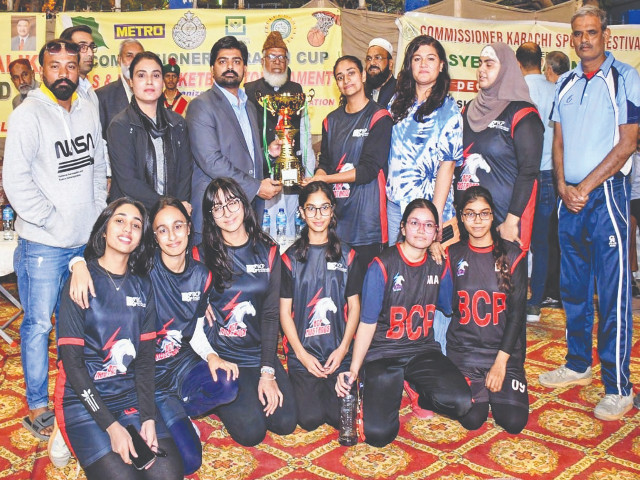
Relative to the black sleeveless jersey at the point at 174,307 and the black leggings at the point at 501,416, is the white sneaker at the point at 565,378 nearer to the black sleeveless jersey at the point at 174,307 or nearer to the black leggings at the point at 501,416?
the black leggings at the point at 501,416

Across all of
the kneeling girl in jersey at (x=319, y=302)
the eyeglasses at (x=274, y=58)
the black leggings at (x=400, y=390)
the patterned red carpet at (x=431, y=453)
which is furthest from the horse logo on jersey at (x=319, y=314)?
the eyeglasses at (x=274, y=58)

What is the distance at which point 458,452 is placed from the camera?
334 cm

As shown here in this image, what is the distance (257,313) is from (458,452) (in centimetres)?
127

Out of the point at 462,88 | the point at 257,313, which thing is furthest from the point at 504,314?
the point at 462,88

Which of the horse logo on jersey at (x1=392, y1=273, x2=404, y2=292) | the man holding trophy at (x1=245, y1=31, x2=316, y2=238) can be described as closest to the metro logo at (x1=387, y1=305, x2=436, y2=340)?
the horse logo on jersey at (x1=392, y1=273, x2=404, y2=292)

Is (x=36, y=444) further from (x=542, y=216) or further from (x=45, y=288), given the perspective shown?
(x=542, y=216)

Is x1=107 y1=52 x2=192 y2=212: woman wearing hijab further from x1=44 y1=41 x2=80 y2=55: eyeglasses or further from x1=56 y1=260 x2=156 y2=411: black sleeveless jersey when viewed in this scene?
x1=56 y1=260 x2=156 y2=411: black sleeveless jersey

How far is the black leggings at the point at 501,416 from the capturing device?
352 cm

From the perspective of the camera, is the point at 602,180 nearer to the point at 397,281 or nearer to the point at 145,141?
the point at 397,281

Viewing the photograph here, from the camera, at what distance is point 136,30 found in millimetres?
7590

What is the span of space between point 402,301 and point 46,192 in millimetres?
1955

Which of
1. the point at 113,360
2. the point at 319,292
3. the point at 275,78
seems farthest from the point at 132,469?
the point at 275,78

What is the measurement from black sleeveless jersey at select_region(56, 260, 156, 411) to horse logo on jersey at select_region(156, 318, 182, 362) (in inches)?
10.1

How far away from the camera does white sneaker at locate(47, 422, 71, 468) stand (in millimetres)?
3141
